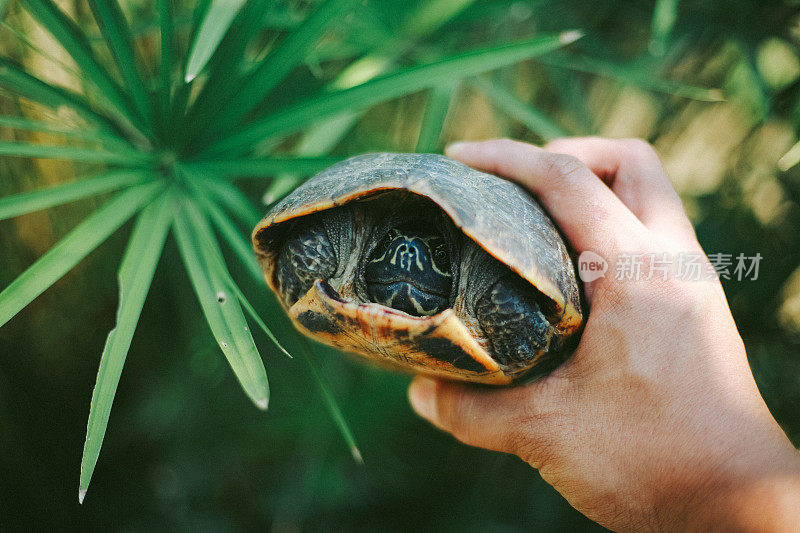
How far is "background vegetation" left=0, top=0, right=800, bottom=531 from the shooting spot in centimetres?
133

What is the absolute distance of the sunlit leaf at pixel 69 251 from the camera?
0.72 m

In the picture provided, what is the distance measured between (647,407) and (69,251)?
971 millimetres

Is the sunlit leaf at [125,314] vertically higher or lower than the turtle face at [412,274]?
higher

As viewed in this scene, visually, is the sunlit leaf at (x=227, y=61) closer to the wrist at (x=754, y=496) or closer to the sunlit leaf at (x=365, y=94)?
the sunlit leaf at (x=365, y=94)

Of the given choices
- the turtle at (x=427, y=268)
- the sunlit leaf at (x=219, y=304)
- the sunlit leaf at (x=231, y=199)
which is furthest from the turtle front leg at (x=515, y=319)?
the sunlit leaf at (x=231, y=199)

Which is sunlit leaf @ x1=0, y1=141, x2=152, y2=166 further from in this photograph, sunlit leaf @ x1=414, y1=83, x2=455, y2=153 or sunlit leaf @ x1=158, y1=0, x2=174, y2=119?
sunlit leaf @ x1=414, y1=83, x2=455, y2=153

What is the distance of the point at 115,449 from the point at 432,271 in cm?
152

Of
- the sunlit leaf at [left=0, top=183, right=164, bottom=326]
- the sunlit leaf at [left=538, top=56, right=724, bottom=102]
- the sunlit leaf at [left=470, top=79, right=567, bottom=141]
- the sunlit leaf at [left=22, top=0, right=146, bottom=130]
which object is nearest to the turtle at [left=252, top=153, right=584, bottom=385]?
the sunlit leaf at [left=0, top=183, right=164, bottom=326]

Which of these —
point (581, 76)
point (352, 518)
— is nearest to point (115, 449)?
point (352, 518)

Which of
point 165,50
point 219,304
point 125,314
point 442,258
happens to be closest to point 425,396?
point 442,258

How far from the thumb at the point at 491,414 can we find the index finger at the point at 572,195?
29 cm

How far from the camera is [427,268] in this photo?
817 mm

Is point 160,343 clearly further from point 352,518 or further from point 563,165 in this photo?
point 563,165

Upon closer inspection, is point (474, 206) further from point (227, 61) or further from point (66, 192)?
point (66, 192)
